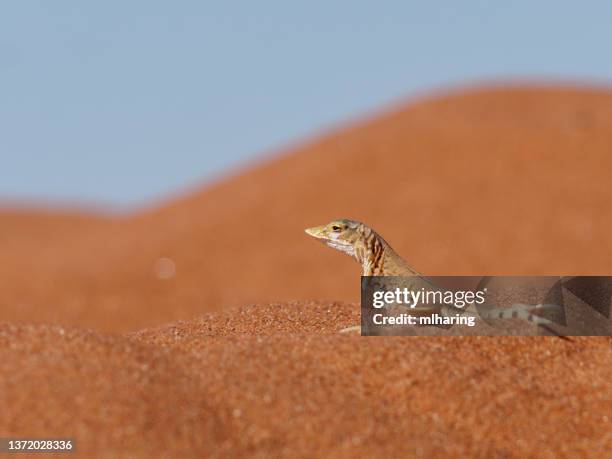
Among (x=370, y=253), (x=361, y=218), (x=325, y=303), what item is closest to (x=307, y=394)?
(x=370, y=253)

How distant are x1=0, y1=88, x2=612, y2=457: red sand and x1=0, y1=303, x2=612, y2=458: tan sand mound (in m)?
0.01

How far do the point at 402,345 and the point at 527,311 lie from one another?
1.34 meters

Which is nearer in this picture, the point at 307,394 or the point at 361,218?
the point at 307,394

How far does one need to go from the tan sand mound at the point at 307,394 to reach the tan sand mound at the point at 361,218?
1313 centimetres

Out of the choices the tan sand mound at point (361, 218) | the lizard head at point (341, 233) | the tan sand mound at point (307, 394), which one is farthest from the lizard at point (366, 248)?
the tan sand mound at point (361, 218)

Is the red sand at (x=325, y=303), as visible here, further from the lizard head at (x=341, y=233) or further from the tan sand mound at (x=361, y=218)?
the lizard head at (x=341, y=233)

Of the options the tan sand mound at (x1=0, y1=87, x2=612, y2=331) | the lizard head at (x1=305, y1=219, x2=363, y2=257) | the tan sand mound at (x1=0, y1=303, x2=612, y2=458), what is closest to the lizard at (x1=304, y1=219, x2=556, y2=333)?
the lizard head at (x1=305, y1=219, x2=363, y2=257)

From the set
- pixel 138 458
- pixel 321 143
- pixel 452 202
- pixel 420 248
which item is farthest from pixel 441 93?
pixel 138 458

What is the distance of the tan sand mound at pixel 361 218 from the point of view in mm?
21812

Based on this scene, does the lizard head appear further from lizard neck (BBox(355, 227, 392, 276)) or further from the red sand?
the red sand

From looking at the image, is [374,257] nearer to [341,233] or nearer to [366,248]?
[366,248]

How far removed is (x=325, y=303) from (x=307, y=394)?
12.8 feet

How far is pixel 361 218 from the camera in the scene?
24.7 meters

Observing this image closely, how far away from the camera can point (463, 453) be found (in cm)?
568
